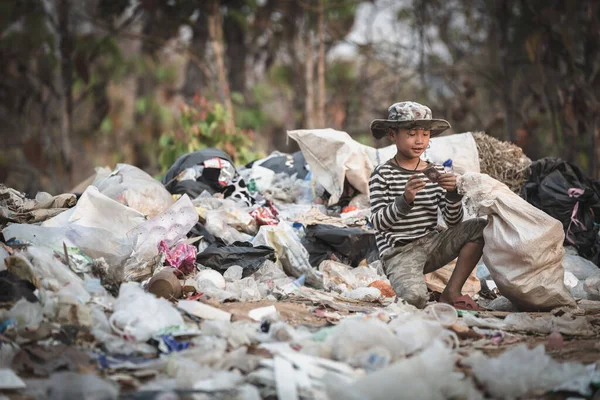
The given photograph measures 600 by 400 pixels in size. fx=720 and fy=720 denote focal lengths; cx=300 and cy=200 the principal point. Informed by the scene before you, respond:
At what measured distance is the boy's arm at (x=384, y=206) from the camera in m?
3.95

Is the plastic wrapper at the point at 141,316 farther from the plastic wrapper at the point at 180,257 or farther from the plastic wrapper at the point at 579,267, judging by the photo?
the plastic wrapper at the point at 579,267

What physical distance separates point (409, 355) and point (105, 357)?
4.00 ft

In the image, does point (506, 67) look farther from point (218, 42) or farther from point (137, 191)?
point (137, 191)

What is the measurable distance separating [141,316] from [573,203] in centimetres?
364

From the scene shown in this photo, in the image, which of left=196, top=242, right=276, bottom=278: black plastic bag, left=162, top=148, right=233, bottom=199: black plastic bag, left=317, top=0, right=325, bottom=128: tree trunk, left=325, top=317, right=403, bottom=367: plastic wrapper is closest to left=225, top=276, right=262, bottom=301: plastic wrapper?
left=196, top=242, right=276, bottom=278: black plastic bag

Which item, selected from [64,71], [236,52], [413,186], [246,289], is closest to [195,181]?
[246,289]

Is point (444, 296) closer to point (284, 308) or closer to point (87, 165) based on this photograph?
point (284, 308)

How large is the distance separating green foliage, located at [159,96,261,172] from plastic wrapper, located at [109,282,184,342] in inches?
205

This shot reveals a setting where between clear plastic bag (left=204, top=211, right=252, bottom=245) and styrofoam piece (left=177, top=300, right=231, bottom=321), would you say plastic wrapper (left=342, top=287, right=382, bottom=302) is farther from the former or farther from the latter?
styrofoam piece (left=177, top=300, right=231, bottom=321)

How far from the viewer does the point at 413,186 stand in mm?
3805

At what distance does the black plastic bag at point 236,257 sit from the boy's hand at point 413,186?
1.19m

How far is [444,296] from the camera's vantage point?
4.25 meters

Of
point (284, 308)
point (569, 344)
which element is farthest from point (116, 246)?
point (569, 344)

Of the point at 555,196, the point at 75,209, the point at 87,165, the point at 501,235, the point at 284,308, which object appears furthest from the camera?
the point at 87,165
